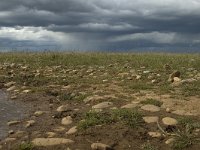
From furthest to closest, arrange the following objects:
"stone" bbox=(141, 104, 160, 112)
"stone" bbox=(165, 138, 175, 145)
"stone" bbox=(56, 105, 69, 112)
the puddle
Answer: "stone" bbox=(56, 105, 69, 112)
"stone" bbox=(141, 104, 160, 112)
the puddle
"stone" bbox=(165, 138, 175, 145)

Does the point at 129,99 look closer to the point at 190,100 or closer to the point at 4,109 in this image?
the point at 190,100

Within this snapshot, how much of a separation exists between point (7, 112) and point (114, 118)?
3.48 m

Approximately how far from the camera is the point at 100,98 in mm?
12414

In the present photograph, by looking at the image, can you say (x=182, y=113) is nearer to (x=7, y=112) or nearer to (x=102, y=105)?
(x=102, y=105)

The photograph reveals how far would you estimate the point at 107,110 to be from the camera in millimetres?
11133

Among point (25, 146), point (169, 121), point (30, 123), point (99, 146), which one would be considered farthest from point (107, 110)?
point (25, 146)

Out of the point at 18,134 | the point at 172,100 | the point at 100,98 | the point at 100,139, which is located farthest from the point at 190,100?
the point at 18,134

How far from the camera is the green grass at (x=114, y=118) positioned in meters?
9.93

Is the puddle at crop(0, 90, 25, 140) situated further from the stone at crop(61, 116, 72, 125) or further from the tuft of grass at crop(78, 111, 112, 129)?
the tuft of grass at crop(78, 111, 112, 129)

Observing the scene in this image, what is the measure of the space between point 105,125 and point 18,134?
77.0 inches

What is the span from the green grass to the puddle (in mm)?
1870

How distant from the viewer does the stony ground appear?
9.13 m

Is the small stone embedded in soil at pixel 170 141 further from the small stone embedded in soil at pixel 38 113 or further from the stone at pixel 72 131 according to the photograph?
the small stone embedded in soil at pixel 38 113

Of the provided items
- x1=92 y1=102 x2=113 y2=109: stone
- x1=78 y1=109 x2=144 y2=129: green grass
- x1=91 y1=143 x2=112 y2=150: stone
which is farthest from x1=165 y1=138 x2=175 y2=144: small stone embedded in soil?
x1=92 y1=102 x2=113 y2=109: stone
